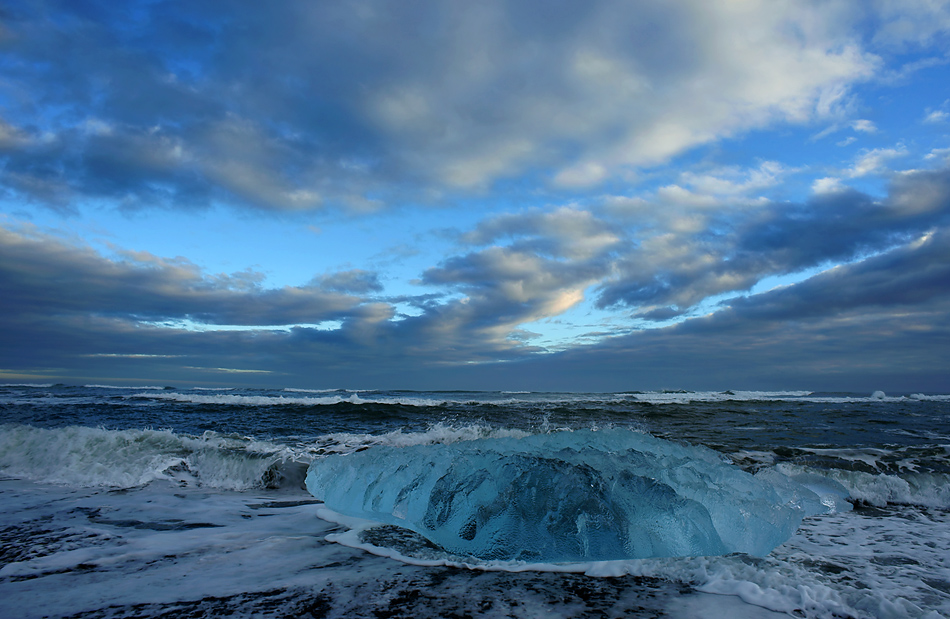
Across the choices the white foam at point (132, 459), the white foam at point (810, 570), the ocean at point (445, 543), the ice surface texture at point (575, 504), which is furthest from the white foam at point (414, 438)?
the white foam at point (810, 570)

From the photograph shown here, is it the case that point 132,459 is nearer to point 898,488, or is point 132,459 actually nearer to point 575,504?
point 575,504

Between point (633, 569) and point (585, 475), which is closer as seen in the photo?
point (633, 569)

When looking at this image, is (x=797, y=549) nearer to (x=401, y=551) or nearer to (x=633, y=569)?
(x=633, y=569)

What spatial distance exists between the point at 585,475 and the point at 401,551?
145 centimetres

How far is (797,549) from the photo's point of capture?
3146 millimetres

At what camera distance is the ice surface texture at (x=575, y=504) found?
118 inches

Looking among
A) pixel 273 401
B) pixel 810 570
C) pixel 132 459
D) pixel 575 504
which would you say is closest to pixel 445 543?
pixel 575 504

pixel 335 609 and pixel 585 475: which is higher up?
pixel 585 475

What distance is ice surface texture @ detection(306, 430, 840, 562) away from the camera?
299 centimetres

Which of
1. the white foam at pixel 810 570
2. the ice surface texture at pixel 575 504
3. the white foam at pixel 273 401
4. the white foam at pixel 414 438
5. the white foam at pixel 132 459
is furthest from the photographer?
the white foam at pixel 273 401

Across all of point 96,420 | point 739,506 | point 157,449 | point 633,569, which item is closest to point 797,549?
point 739,506

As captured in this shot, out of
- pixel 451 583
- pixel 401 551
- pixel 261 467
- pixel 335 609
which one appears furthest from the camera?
pixel 261 467

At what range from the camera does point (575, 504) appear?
10.3ft

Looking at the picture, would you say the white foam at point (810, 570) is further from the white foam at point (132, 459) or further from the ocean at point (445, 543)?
the white foam at point (132, 459)
